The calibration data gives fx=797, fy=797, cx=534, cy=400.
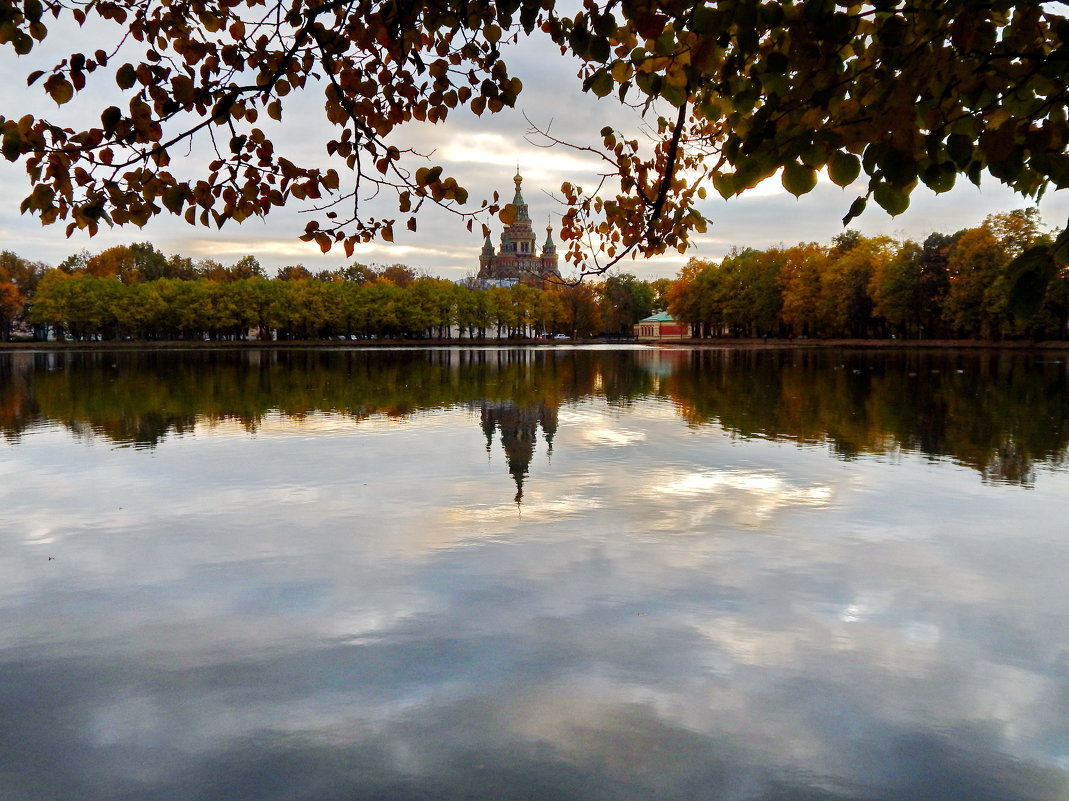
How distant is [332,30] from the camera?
16.9ft

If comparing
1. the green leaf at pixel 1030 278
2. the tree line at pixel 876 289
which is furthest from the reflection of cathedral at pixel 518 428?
the tree line at pixel 876 289

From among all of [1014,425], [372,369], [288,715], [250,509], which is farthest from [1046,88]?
[372,369]

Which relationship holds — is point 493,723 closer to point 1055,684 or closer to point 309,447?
point 1055,684

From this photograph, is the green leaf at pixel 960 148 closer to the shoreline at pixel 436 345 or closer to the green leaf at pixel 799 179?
the green leaf at pixel 799 179

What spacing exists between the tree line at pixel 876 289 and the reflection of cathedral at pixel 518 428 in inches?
1476

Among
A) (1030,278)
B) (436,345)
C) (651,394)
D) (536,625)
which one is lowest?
(536,625)

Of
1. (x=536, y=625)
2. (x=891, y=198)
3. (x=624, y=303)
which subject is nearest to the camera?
(x=891, y=198)

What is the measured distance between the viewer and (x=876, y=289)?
85.4 meters

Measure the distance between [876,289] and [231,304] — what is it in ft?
264

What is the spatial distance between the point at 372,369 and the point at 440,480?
34684 millimetres

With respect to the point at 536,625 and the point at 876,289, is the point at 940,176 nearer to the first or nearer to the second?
the point at 536,625

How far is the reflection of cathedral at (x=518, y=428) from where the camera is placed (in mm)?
14547

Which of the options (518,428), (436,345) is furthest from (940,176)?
(436,345)

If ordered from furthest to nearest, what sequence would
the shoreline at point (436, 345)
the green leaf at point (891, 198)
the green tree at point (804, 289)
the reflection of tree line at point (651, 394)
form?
1. the green tree at point (804, 289)
2. the shoreline at point (436, 345)
3. the reflection of tree line at point (651, 394)
4. the green leaf at point (891, 198)
